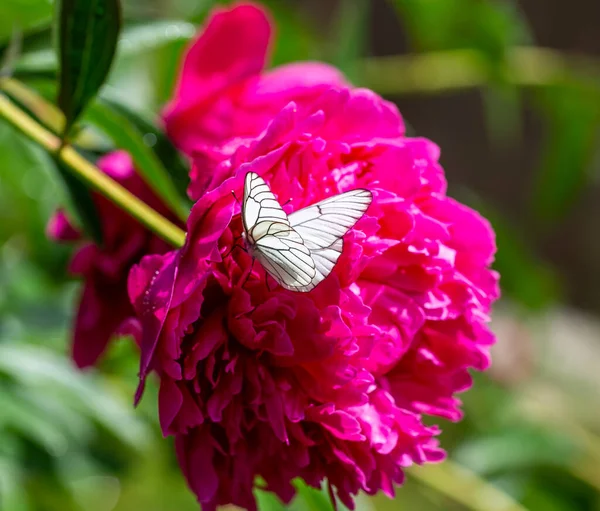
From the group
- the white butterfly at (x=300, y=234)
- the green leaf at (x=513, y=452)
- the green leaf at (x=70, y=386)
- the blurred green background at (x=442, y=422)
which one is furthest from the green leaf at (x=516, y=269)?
the white butterfly at (x=300, y=234)

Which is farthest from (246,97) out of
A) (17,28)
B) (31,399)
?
(31,399)

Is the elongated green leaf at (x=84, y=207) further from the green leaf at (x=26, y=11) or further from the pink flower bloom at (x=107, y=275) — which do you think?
the green leaf at (x=26, y=11)

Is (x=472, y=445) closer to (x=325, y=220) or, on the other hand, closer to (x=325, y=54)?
(x=325, y=54)

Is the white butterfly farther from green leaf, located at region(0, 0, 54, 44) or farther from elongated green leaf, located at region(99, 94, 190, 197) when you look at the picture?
green leaf, located at region(0, 0, 54, 44)

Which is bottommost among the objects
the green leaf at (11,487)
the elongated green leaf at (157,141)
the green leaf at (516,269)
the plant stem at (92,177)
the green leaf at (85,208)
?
the green leaf at (11,487)

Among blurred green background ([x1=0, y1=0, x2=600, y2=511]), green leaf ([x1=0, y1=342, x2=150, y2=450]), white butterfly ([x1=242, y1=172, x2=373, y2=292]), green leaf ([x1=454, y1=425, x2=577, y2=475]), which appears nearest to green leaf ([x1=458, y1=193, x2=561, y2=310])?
blurred green background ([x1=0, y1=0, x2=600, y2=511])

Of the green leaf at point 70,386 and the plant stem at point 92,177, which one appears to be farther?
the green leaf at point 70,386

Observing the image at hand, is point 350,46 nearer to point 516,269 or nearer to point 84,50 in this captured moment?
point 516,269
